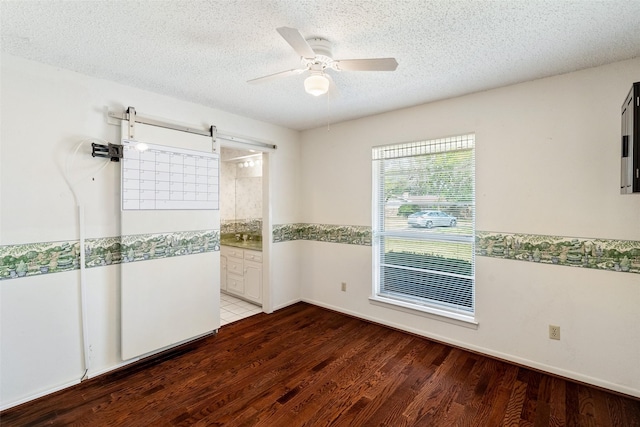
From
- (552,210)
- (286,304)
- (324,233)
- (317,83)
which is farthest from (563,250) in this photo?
(286,304)

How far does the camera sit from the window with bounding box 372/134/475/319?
297cm

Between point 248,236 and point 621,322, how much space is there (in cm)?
424

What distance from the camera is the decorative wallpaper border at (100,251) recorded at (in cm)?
213

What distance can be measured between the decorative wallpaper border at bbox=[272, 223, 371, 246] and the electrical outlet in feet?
6.02

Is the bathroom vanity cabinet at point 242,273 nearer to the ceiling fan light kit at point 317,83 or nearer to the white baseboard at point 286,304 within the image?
the white baseboard at point 286,304

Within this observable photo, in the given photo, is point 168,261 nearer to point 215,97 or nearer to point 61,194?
point 61,194

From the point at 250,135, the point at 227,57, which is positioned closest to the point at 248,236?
the point at 250,135

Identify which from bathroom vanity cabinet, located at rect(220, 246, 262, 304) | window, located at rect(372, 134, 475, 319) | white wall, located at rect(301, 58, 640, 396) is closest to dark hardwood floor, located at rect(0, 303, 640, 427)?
white wall, located at rect(301, 58, 640, 396)

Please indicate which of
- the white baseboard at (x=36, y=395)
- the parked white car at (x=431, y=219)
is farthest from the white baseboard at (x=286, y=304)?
the white baseboard at (x=36, y=395)

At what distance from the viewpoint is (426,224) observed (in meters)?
3.22

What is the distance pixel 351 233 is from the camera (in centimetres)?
377

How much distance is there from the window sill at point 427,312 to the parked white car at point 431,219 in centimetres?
88

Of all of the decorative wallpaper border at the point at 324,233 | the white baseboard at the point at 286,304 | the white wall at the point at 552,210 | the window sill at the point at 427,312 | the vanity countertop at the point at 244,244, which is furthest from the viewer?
the vanity countertop at the point at 244,244

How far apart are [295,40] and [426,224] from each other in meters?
2.36
